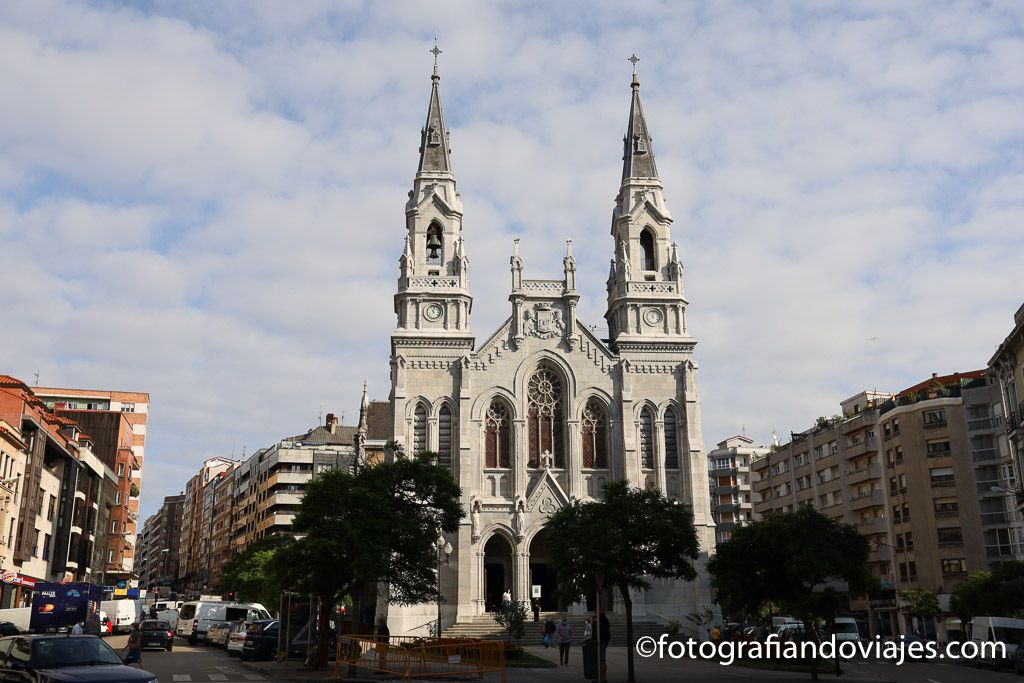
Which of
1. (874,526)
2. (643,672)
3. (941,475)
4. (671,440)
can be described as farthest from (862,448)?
(643,672)

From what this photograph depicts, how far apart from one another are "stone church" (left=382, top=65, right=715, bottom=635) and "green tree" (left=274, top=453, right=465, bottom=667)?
53.2 ft

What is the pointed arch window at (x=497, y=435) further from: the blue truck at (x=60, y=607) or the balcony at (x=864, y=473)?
the balcony at (x=864, y=473)

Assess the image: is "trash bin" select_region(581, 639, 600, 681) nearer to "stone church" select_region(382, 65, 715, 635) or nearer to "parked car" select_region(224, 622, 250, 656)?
"parked car" select_region(224, 622, 250, 656)

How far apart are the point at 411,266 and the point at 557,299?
8.58 metres

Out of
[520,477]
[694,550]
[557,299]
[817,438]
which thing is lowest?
[694,550]

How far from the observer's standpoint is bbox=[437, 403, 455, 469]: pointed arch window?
52.6m

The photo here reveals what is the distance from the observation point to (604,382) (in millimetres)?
54375

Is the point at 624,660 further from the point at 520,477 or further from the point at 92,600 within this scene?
the point at 92,600

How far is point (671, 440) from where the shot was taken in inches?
2125

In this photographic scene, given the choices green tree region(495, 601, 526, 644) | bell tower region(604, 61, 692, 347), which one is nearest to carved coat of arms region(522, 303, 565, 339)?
bell tower region(604, 61, 692, 347)

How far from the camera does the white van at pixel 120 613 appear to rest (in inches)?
2089

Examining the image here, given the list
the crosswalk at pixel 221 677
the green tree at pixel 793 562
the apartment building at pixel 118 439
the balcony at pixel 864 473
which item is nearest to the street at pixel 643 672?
the crosswalk at pixel 221 677

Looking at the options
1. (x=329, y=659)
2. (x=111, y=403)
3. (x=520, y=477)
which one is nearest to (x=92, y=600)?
(x=329, y=659)

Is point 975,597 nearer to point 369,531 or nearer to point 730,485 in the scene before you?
point 369,531
